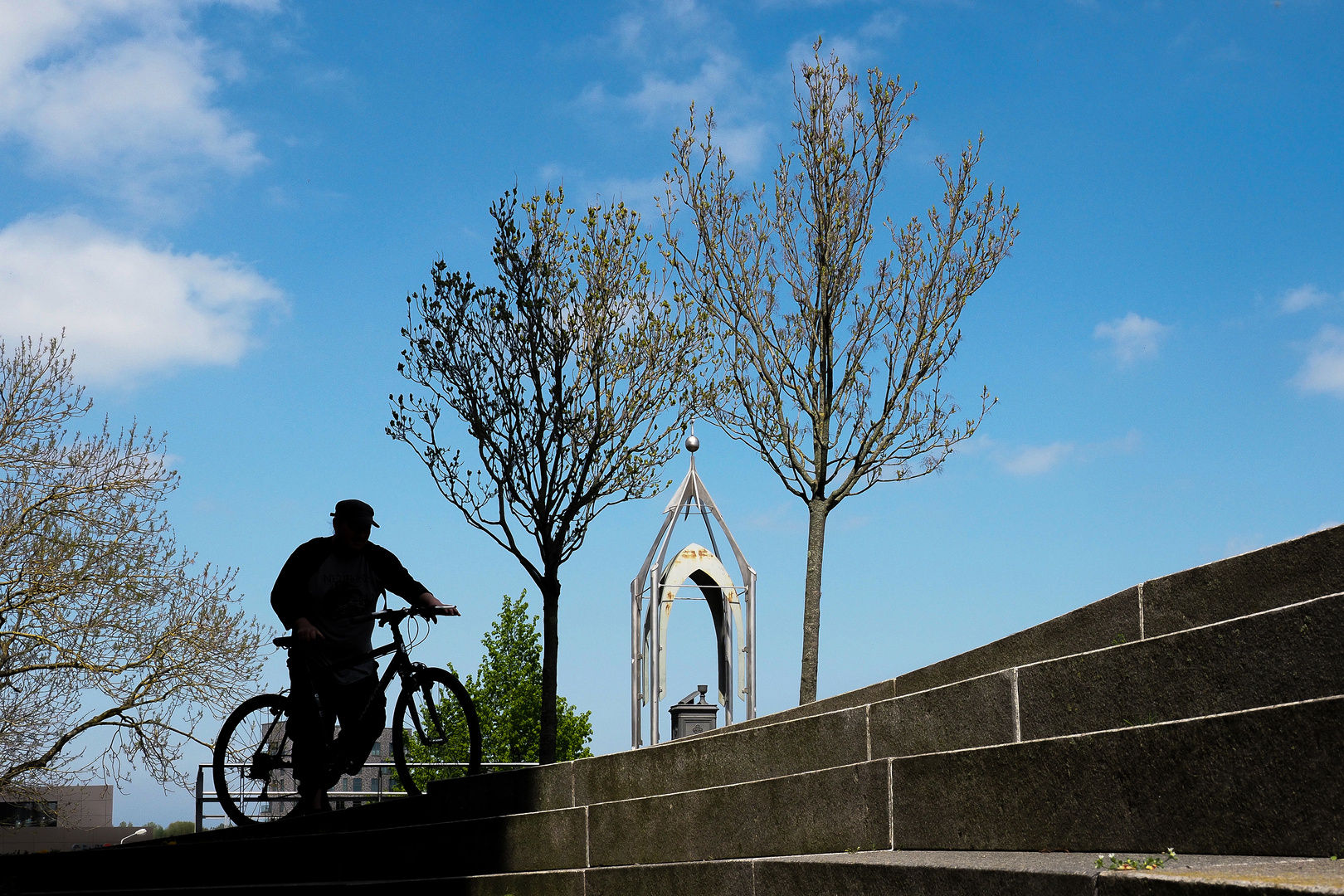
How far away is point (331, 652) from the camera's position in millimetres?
7809

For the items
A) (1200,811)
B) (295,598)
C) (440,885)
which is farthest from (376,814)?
(1200,811)

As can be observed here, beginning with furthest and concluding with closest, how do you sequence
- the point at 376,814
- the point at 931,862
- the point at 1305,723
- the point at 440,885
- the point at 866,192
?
the point at 866,192 < the point at 376,814 < the point at 440,885 < the point at 931,862 < the point at 1305,723

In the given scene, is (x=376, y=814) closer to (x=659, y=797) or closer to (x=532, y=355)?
(x=659, y=797)

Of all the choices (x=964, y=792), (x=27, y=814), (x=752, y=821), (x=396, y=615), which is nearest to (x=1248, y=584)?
(x=964, y=792)

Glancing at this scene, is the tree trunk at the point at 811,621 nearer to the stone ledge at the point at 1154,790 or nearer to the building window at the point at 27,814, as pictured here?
the stone ledge at the point at 1154,790

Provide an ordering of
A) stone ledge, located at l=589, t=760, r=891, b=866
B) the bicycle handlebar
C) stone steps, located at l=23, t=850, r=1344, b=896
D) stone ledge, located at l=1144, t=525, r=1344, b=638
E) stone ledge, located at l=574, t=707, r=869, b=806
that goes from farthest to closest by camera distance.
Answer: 1. the bicycle handlebar
2. stone ledge, located at l=574, t=707, r=869, b=806
3. stone ledge, located at l=589, t=760, r=891, b=866
4. stone ledge, located at l=1144, t=525, r=1344, b=638
5. stone steps, located at l=23, t=850, r=1344, b=896

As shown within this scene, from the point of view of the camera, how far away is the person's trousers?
775cm

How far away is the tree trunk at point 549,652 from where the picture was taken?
1447 centimetres

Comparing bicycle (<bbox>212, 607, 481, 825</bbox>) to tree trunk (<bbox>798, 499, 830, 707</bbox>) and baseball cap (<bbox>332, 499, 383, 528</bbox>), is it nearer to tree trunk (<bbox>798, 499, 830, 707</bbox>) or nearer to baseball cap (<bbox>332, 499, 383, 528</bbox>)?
baseball cap (<bbox>332, 499, 383, 528</bbox>)

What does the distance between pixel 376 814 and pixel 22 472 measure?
1343cm

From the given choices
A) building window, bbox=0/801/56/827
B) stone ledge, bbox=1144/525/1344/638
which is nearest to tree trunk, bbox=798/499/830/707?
stone ledge, bbox=1144/525/1344/638

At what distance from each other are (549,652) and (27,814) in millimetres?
10968

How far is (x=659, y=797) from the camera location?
656 centimetres

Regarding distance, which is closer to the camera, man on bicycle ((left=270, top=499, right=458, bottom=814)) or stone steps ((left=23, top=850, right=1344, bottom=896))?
stone steps ((left=23, top=850, right=1344, bottom=896))
